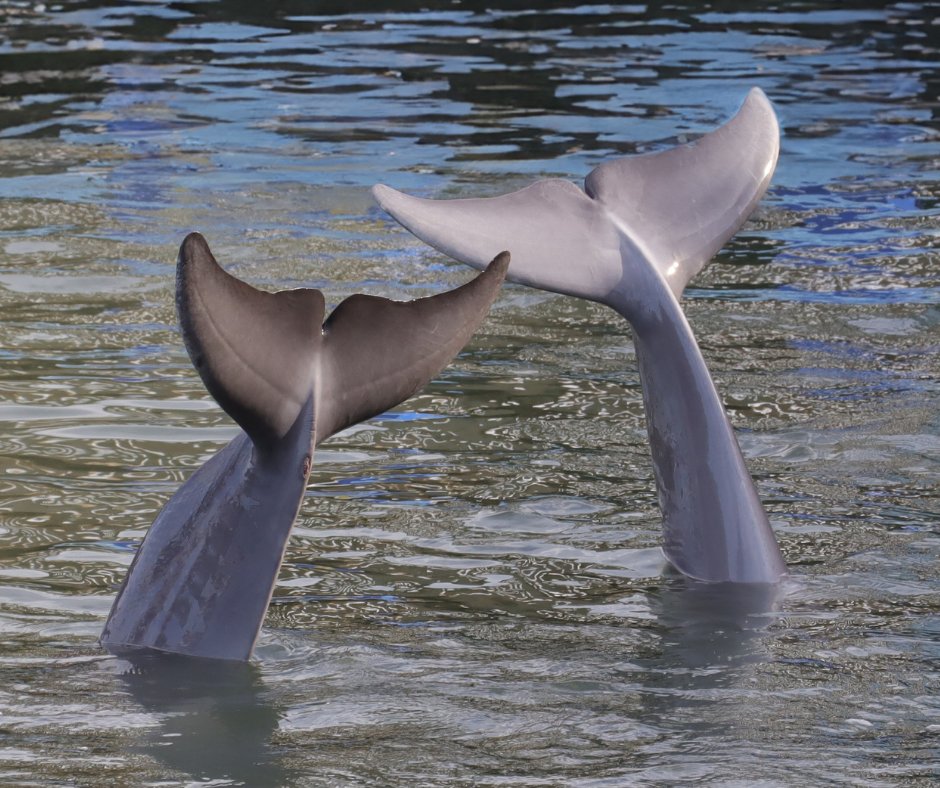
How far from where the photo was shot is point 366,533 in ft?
19.1

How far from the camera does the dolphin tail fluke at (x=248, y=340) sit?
358 centimetres

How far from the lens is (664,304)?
5262 mm

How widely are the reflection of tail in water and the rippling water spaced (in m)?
0.01

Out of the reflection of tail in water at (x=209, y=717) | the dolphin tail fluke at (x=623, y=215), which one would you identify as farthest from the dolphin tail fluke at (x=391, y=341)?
the reflection of tail in water at (x=209, y=717)

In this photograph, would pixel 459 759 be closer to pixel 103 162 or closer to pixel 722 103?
pixel 103 162

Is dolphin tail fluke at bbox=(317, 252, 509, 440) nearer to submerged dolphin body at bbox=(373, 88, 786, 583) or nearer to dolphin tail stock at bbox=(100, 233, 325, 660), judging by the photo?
dolphin tail stock at bbox=(100, 233, 325, 660)

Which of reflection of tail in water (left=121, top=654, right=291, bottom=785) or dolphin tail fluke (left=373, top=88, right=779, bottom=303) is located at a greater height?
dolphin tail fluke (left=373, top=88, right=779, bottom=303)

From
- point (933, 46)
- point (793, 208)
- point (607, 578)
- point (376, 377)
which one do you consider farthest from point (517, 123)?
point (376, 377)

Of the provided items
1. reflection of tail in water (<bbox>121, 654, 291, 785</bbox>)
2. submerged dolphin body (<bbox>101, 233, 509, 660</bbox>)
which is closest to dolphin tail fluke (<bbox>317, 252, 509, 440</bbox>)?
submerged dolphin body (<bbox>101, 233, 509, 660</bbox>)

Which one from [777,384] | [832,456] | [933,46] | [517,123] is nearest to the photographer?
[832,456]

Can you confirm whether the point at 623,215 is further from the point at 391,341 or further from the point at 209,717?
the point at 209,717

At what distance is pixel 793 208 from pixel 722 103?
344cm

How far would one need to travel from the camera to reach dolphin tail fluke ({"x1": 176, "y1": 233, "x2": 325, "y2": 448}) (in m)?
3.58

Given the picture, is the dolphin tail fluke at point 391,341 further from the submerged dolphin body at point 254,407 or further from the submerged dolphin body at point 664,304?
the submerged dolphin body at point 664,304
